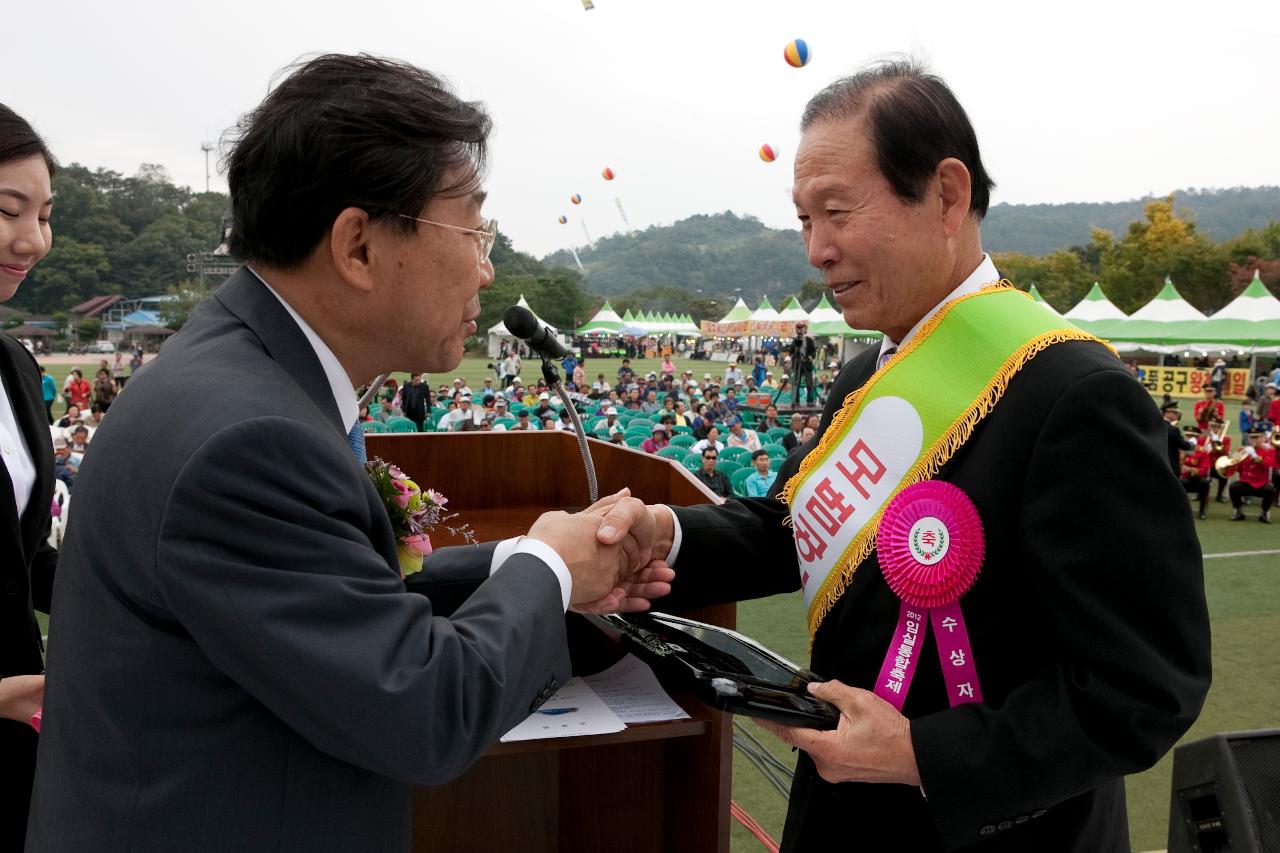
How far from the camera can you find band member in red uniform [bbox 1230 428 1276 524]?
1147 centimetres

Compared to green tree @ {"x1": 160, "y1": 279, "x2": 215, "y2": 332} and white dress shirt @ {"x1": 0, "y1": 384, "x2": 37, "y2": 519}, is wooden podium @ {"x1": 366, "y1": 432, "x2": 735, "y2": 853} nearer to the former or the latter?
white dress shirt @ {"x1": 0, "y1": 384, "x2": 37, "y2": 519}

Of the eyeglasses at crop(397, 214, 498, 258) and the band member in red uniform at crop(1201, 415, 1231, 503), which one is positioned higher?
the eyeglasses at crop(397, 214, 498, 258)

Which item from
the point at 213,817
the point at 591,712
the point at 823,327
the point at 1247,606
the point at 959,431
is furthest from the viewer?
the point at 823,327

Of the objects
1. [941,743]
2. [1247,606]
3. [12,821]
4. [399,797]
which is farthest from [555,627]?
[1247,606]

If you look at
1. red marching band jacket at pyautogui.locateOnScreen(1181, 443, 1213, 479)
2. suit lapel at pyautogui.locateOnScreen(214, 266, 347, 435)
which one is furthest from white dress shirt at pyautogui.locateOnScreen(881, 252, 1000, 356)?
red marching band jacket at pyautogui.locateOnScreen(1181, 443, 1213, 479)

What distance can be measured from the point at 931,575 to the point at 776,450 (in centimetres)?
1166

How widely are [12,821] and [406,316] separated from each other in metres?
1.52

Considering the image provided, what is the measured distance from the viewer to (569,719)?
1.76m

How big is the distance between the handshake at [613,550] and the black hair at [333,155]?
47 centimetres

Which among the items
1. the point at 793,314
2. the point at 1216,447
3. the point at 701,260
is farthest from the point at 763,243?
the point at 1216,447

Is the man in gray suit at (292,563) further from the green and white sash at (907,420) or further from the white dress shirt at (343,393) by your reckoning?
the green and white sash at (907,420)

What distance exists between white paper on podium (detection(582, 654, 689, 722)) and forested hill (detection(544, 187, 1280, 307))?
413 ft

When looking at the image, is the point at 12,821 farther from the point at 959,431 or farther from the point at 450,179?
the point at 959,431

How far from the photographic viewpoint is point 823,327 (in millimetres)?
30547
